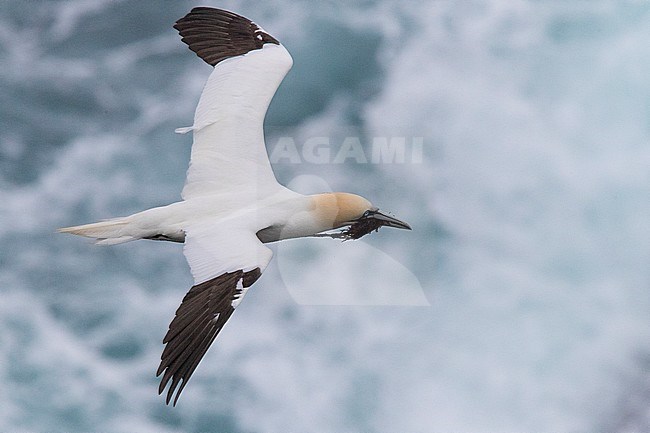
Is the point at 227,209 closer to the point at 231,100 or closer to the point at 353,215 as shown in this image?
the point at 353,215

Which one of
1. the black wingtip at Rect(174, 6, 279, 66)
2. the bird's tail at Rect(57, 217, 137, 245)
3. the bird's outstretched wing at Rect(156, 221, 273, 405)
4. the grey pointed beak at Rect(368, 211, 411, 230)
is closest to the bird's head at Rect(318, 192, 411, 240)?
the grey pointed beak at Rect(368, 211, 411, 230)

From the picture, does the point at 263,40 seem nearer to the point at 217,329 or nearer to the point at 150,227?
the point at 150,227

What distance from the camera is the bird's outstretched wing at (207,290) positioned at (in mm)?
6973

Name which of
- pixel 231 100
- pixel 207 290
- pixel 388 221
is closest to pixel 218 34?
pixel 231 100

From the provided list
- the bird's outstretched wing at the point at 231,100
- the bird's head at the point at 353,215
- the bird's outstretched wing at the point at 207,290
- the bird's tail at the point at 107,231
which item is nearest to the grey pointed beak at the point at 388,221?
the bird's head at the point at 353,215

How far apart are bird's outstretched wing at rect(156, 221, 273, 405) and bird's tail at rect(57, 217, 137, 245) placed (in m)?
0.57

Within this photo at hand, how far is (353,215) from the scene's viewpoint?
8328mm

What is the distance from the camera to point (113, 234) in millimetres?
8016

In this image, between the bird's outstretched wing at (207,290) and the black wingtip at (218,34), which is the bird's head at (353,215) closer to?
the bird's outstretched wing at (207,290)

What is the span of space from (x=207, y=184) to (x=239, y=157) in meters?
0.35

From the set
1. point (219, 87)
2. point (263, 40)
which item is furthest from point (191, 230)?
point (263, 40)

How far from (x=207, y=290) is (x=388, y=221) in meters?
1.84

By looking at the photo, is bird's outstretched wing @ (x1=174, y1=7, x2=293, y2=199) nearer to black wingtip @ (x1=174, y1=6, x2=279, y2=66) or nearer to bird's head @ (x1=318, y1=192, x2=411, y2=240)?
black wingtip @ (x1=174, y1=6, x2=279, y2=66)

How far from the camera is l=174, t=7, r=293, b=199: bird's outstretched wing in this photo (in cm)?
838
